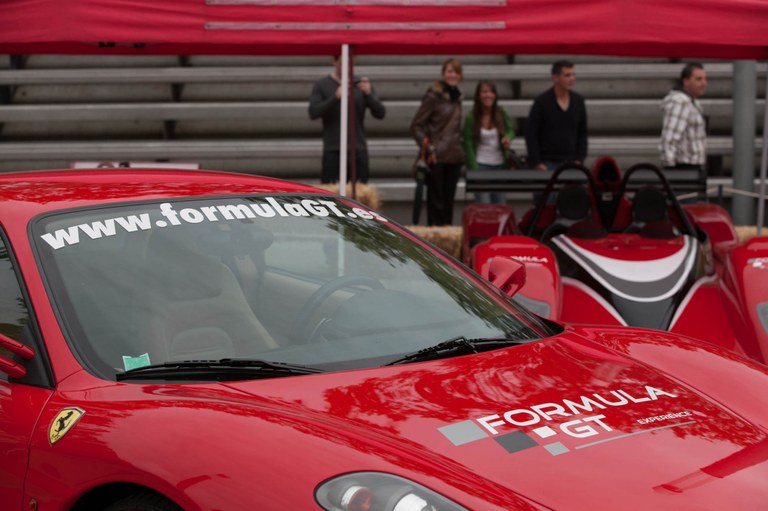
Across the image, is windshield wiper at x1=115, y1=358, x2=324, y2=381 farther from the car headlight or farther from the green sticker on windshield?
the car headlight

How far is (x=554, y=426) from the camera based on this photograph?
2771 mm

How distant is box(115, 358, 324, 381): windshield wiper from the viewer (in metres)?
3.00

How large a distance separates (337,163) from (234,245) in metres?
7.89

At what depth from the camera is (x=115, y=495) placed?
277cm

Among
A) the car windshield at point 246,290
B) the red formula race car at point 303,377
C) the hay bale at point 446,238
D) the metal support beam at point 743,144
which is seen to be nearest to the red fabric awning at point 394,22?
the red formula race car at point 303,377

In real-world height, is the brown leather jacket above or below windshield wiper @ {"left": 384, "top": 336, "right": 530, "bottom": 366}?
above

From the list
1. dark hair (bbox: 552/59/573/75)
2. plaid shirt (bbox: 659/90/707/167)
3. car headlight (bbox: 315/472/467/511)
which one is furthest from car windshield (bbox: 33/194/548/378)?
plaid shirt (bbox: 659/90/707/167)

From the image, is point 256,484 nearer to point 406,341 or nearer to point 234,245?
point 406,341

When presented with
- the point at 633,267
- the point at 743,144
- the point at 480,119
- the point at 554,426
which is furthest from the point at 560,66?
the point at 554,426

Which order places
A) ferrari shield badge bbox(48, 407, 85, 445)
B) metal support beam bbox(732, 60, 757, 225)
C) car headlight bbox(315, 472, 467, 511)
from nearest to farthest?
car headlight bbox(315, 472, 467, 511), ferrari shield badge bbox(48, 407, 85, 445), metal support beam bbox(732, 60, 757, 225)

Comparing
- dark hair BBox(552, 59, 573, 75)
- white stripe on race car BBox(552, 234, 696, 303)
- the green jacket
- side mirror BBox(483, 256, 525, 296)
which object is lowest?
white stripe on race car BBox(552, 234, 696, 303)

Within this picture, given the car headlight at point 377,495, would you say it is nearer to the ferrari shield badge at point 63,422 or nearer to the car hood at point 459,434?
the car hood at point 459,434

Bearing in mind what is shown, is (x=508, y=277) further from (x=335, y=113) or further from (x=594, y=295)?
(x=335, y=113)

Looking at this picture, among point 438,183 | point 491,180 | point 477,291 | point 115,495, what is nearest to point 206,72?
point 438,183
